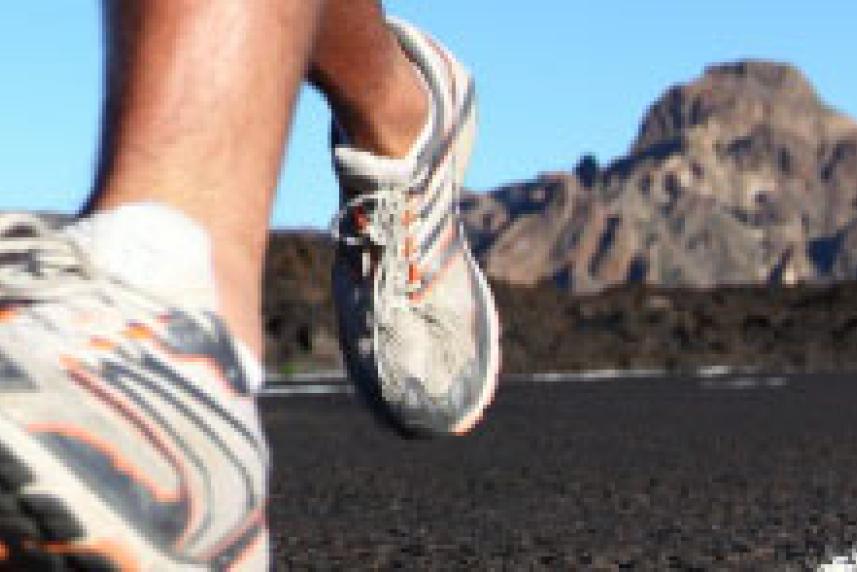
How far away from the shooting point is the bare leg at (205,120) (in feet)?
4.79

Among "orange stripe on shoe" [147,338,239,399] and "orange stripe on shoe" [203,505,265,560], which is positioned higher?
"orange stripe on shoe" [147,338,239,399]

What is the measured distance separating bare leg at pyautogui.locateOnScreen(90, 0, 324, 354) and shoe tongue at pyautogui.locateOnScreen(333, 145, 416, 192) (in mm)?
616

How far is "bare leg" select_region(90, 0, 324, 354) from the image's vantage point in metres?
1.46

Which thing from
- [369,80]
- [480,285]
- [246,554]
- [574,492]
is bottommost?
[574,492]

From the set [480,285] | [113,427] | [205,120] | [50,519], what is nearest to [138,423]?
[113,427]

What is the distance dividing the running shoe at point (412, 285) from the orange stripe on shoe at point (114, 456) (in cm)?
86

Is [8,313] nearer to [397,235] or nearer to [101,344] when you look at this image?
[101,344]

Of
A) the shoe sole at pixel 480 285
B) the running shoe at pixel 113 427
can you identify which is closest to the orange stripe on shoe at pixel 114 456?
the running shoe at pixel 113 427

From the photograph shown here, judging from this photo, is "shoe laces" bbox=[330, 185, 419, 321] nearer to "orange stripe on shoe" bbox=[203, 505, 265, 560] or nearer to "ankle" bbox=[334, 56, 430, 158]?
"ankle" bbox=[334, 56, 430, 158]

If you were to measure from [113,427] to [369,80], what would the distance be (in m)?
0.98

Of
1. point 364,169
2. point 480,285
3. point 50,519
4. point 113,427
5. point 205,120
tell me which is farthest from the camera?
point 480,285

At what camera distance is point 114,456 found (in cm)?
125

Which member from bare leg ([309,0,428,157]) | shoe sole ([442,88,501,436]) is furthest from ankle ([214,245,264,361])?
shoe sole ([442,88,501,436])

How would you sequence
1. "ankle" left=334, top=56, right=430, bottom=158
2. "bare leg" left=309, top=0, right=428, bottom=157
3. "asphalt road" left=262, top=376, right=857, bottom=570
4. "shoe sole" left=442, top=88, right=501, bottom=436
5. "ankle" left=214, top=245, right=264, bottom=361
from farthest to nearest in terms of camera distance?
"asphalt road" left=262, top=376, right=857, bottom=570 < "shoe sole" left=442, top=88, right=501, bottom=436 < "ankle" left=334, top=56, right=430, bottom=158 < "bare leg" left=309, top=0, right=428, bottom=157 < "ankle" left=214, top=245, right=264, bottom=361
